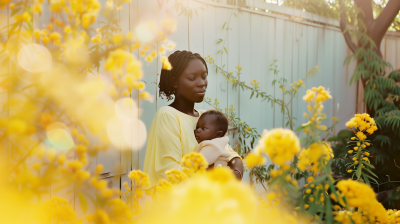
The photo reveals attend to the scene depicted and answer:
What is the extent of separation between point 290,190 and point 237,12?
250cm

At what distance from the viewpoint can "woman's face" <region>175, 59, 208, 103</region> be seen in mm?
1614

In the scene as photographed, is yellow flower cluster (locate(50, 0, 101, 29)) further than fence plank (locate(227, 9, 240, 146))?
No

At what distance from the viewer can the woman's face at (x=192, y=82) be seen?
5.30 feet

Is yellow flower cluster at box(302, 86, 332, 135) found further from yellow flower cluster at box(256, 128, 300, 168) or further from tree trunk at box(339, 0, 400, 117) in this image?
tree trunk at box(339, 0, 400, 117)

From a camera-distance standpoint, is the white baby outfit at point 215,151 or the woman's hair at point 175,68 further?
the woman's hair at point 175,68

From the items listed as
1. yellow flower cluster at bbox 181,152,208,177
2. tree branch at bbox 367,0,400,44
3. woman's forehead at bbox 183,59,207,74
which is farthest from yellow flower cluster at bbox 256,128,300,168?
tree branch at bbox 367,0,400,44

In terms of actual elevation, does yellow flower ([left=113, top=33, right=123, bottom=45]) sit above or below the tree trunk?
below

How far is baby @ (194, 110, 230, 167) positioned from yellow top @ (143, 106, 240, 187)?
0.04m

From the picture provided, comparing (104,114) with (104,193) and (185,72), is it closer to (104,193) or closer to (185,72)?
(104,193)

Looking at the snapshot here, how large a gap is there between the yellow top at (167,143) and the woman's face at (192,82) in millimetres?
107

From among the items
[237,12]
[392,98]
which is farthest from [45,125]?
[392,98]

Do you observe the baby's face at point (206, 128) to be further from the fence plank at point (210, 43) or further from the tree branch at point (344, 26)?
the tree branch at point (344, 26)

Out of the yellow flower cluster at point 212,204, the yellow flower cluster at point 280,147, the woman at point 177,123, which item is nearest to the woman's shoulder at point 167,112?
the woman at point 177,123

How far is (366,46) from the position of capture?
4.07 meters
